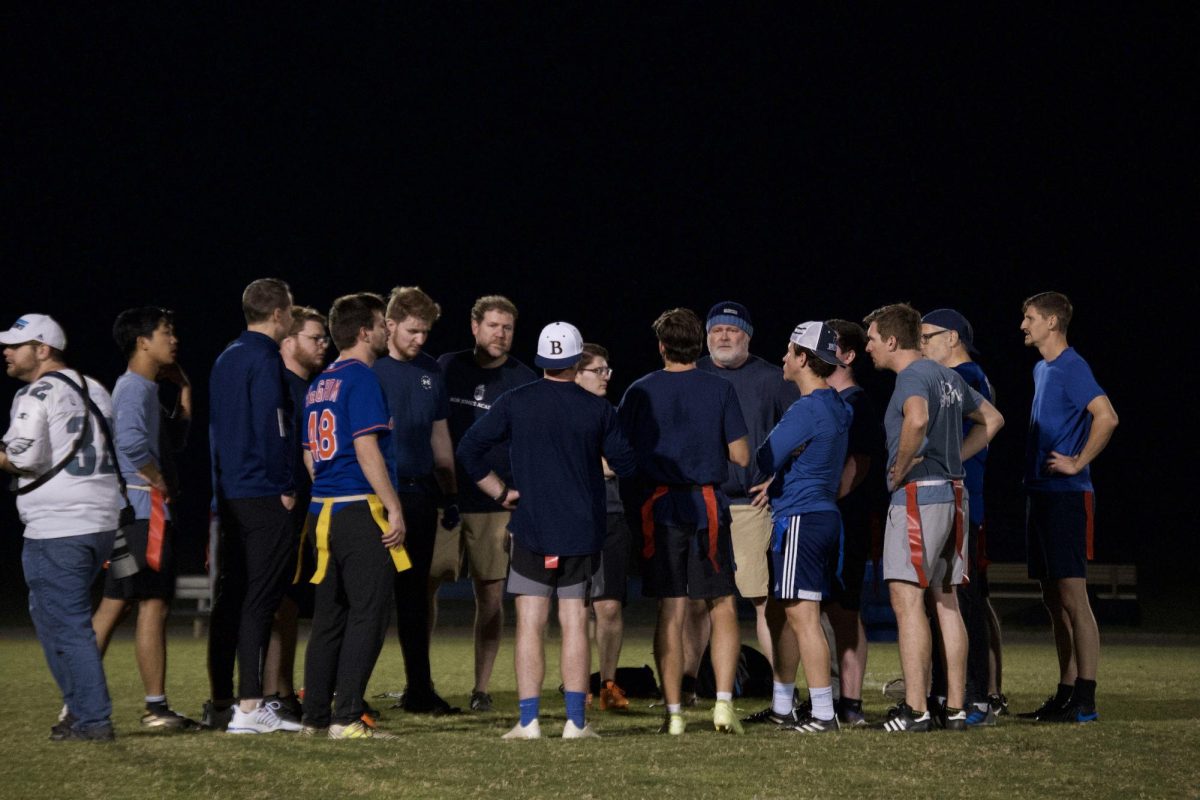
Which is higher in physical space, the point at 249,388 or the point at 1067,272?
the point at 1067,272

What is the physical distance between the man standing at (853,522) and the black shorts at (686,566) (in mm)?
614

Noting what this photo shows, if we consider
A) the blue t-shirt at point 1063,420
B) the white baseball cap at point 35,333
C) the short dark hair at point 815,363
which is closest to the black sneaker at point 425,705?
the white baseball cap at point 35,333

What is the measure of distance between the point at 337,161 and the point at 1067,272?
1574 centimetres

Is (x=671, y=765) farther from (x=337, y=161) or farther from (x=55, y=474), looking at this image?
(x=337, y=161)

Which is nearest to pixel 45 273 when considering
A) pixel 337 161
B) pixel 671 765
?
pixel 337 161

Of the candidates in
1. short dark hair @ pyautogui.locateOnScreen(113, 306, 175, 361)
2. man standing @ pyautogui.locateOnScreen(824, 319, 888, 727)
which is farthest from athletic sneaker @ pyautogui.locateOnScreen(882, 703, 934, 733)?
short dark hair @ pyautogui.locateOnScreen(113, 306, 175, 361)

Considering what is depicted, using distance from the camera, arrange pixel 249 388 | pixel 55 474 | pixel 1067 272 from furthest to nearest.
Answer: pixel 1067 272, pixel 249 388, pixel 55 474

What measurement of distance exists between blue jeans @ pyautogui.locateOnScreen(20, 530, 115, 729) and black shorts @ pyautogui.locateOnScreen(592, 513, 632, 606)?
9.71 ft

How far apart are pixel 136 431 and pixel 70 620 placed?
1052 mm

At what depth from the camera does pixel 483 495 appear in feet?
25.2

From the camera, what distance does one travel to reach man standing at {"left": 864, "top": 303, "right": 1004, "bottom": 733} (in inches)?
246

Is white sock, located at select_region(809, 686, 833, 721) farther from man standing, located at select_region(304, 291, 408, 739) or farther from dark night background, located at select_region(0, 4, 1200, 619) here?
dark night background, located at select_region(0, 4, 1200, 619)

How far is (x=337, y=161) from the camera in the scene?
30328mm

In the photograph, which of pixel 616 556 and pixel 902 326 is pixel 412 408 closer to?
pixel 616 556
